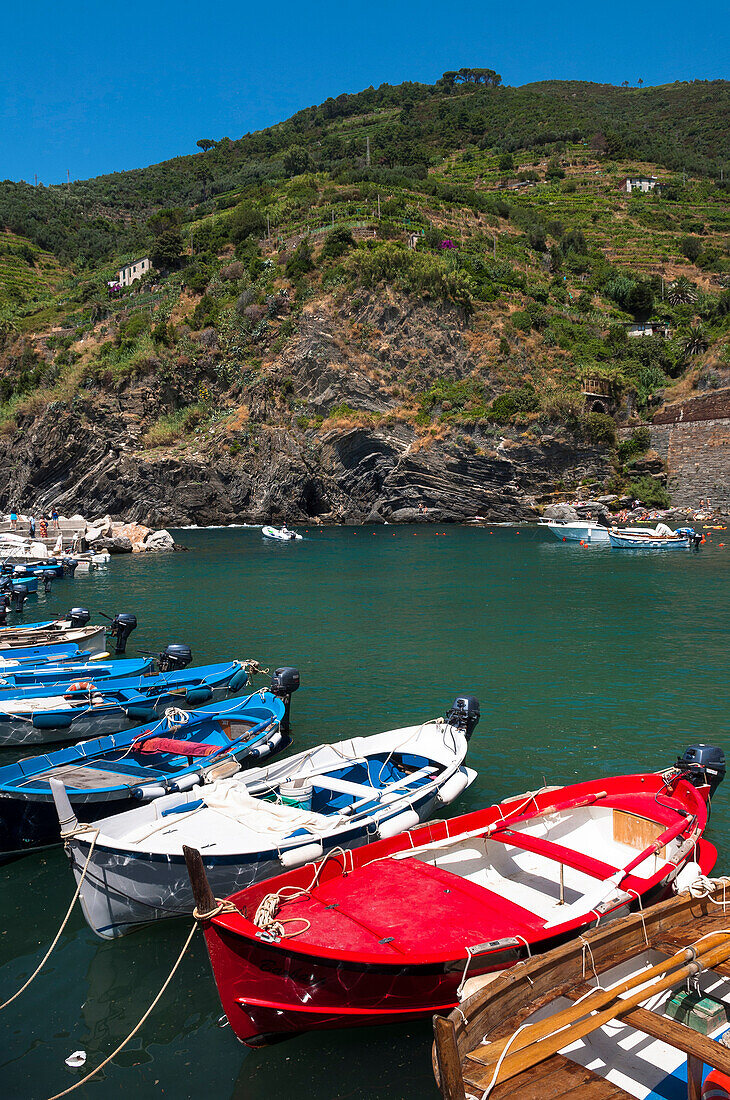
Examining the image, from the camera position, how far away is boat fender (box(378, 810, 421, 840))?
26.4 ft

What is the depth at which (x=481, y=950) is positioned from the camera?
5.59 m

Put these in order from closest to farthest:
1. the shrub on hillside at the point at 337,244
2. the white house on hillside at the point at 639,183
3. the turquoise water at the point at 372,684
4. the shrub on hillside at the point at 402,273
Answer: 1. the turquoise water at the point at 372,684
2. the shrub on hillside at the point at 402,273
3. the shrub on hillside at the point at 337,244
4. the white house on hillside at the point at 639,183

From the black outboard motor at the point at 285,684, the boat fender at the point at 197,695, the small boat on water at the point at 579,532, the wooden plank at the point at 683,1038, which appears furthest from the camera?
the small boat on water at the point at 579,532

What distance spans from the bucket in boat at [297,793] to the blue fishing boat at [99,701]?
5.11m

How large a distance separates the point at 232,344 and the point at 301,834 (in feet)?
236

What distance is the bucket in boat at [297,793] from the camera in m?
9.21

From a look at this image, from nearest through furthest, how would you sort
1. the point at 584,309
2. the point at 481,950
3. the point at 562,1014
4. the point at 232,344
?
the point at 562,1014 < the point at 481,950 < the point at 232,344 < the point at 584,309

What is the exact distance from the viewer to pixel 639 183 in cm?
11394

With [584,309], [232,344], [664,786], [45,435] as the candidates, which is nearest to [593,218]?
[584,309]

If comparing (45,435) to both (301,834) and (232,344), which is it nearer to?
(232,344)

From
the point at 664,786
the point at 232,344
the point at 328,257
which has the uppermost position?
the point at 328,257

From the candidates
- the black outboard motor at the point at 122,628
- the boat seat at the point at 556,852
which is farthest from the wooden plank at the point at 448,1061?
the black outboard motor at the point at 122,628

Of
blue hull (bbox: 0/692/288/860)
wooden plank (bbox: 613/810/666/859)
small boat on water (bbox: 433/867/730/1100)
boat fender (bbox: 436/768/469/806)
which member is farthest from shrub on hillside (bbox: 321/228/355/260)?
small boat on water (bbox: 433/867/730/1100)

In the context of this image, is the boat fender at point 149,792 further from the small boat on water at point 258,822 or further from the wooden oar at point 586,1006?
the wooden oar at point 586,1006
